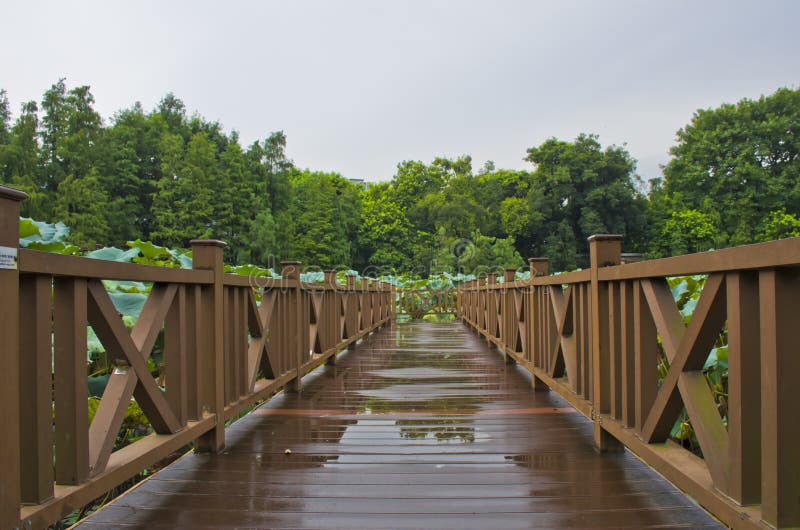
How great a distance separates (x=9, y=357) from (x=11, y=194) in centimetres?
37

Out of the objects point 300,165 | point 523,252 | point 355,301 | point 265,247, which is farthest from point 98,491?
point 300,165

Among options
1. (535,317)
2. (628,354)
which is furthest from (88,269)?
(535,317)

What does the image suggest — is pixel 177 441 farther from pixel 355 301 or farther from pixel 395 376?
pixel 355 301

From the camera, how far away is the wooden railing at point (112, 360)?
4.04ft

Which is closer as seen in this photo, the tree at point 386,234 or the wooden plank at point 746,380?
the wooden plank at point 746,380

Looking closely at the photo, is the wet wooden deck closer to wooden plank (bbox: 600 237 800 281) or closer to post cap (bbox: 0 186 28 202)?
wooden plank (bbox: 600 237 800 281)

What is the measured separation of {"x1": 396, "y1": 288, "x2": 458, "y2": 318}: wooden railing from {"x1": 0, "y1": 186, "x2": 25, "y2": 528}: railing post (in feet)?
44.0

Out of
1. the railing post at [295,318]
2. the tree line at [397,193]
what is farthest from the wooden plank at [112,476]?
the tree line at [397,193]

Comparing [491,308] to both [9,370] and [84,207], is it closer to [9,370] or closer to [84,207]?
[9,370]

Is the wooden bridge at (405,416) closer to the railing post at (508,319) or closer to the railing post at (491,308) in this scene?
the railing post at (508,319)

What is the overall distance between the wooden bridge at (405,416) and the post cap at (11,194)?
0.04 meters

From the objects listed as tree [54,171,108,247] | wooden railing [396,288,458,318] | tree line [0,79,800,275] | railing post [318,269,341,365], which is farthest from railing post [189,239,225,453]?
tree [54,171,108,247]

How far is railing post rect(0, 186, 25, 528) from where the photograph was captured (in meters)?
1.18

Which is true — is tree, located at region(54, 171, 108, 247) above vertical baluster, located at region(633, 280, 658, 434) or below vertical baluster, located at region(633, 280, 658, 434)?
above
